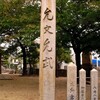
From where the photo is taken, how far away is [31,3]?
71.1 ft

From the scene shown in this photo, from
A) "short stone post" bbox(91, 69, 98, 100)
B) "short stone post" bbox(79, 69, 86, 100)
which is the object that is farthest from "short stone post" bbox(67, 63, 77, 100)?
"short stone post" bbox(91, 69, 98, 100)

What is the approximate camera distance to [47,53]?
9445 mm

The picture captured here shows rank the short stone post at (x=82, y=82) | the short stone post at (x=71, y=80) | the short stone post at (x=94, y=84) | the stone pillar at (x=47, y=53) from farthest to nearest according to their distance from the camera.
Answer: the short stone post at (x=94, y=84), the short stone post at (x=82, y=82), the short stone post at (x=71, y=80), the stone pillar at (x=47, y=53)

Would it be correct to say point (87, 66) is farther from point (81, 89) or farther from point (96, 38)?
point (81, 89)

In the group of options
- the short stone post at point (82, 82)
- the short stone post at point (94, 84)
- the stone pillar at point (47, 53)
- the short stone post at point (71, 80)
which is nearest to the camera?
the stone pillar at point (47, 53)

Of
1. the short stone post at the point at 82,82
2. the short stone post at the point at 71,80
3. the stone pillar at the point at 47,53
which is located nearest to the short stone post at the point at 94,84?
the short stone post at the point at 82,82

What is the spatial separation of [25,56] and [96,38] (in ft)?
64.1

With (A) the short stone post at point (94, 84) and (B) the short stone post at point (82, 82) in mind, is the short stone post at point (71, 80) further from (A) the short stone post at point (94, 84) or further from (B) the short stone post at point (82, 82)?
(A) the short stone post at point (94, 84)

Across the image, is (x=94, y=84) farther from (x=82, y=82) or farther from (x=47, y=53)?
(x=47, y=53)

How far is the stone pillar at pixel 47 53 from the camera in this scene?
30.6ft

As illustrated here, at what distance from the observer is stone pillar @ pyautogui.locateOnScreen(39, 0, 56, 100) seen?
9.32m

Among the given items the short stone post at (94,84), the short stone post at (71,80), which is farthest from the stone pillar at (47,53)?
the short stone post at (94,84)

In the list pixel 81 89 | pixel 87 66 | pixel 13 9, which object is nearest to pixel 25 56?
pixel 87 66

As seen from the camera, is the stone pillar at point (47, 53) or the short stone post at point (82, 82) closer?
the stone pillar at point (47, 53)
